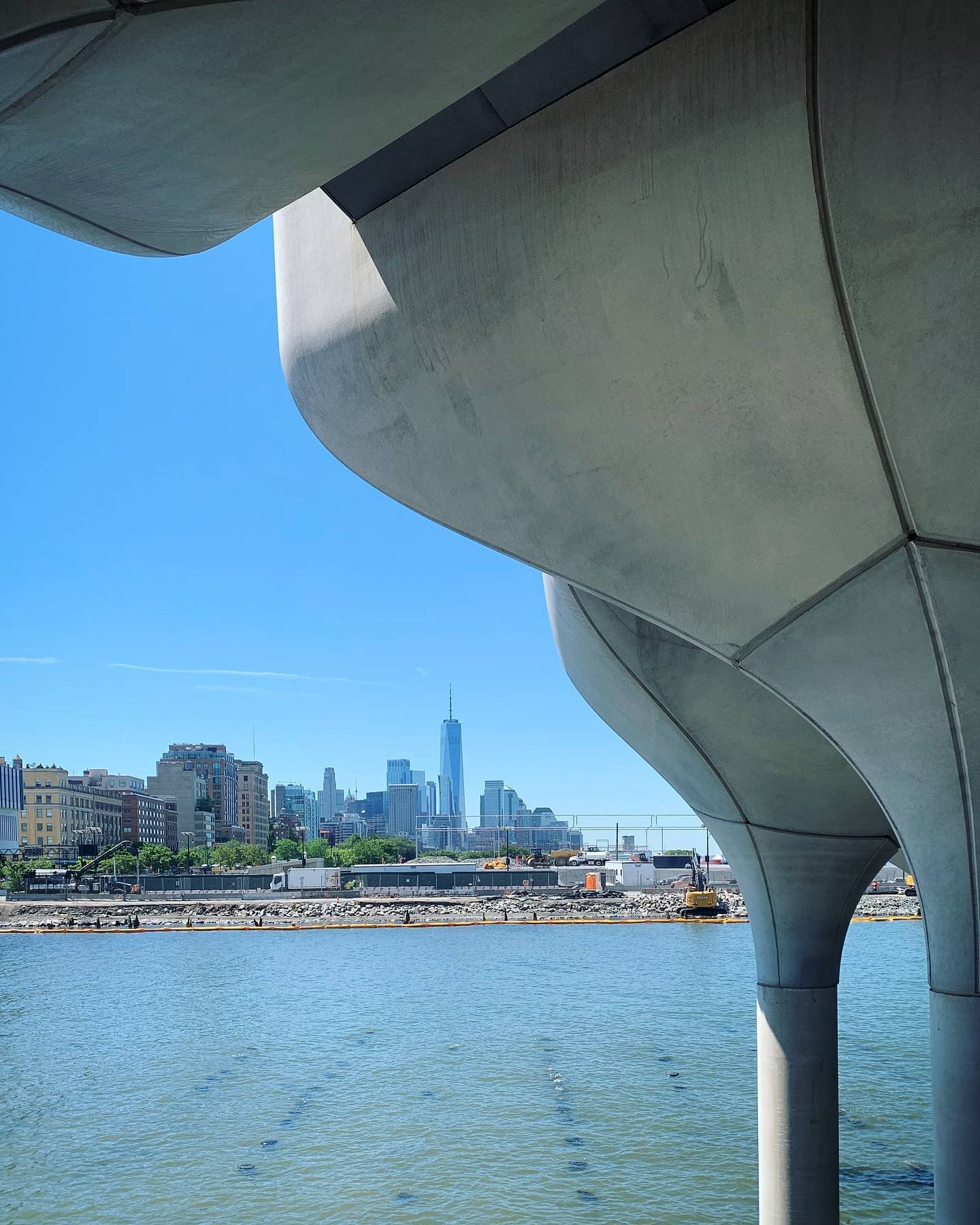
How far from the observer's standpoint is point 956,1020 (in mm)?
6734

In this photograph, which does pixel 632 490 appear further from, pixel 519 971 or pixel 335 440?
pixel 519 971

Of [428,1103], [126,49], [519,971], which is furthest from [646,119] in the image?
[519,971]

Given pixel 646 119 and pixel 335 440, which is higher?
pixel 646 119

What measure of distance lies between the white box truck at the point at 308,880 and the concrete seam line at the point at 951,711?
107 m

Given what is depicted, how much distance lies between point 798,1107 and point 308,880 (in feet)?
338

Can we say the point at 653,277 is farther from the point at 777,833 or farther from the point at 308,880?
the point at 308,880

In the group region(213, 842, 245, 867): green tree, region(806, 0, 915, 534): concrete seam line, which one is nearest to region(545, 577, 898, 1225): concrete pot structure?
region(806, 0, 915, 534): concrete seam line

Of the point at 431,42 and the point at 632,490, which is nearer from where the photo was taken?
the point at 431,42

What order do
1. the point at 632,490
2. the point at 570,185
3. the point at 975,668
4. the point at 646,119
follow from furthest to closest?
the point at 632,490 < the point at 975,668 < the point at 570,185 < the point at 646,119

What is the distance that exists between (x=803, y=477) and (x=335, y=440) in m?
3.90

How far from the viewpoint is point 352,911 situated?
89.6 meters

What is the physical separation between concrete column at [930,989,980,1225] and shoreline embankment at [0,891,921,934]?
75382mm

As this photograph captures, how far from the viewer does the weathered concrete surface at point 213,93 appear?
299 cm

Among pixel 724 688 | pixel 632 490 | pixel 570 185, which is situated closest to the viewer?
pixel 570 185
